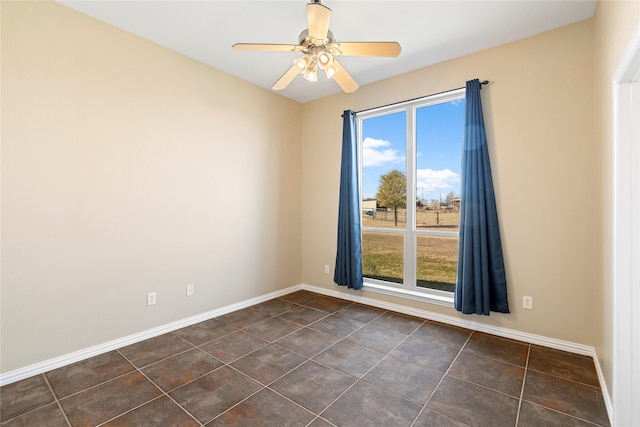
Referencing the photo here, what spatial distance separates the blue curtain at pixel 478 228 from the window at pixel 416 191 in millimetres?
326

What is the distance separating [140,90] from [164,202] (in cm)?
105

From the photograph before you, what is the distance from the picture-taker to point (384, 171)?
3.78m

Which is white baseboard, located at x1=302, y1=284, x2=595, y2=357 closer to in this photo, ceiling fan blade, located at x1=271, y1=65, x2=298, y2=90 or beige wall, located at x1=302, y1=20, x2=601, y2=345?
beige wall, located at x1=302, y1=20, x2=601, y2=345

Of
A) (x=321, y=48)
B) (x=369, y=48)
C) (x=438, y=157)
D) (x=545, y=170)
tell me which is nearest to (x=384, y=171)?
(x=438, y=157)

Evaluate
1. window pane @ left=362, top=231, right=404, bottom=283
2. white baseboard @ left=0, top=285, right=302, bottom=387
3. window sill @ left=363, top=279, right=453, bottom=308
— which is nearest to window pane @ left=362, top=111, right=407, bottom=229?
window pane @ left=362, top=231, right=404, bottom=283

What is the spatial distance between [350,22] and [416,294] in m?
2.82

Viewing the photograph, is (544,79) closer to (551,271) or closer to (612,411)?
(551,271)

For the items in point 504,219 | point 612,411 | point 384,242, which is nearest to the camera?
point 612,411

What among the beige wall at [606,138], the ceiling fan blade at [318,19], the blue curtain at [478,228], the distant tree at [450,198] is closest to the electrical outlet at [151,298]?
the ceiling fan blade at [318,19]

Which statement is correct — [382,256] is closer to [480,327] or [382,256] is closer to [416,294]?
[416,294]

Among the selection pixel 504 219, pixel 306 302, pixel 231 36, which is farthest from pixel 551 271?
pixel 231 36

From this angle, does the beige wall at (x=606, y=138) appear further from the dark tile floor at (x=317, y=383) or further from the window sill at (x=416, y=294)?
the window sill at (x=416, y=294)

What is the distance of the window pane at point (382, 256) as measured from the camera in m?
3.68

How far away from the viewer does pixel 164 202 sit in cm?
286
